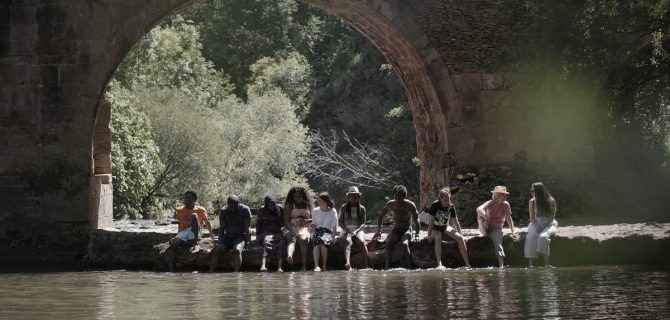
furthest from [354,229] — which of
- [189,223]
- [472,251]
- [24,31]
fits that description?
[24,31]

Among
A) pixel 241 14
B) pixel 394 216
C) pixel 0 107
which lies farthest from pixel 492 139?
pixel 241 14

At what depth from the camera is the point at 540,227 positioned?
16969mm

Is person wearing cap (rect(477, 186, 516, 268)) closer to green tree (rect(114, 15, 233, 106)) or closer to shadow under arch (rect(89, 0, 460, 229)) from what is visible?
shadow under arch (rect(89, 0, 460, 229))

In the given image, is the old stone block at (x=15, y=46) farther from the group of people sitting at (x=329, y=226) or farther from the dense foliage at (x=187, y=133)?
the dense foliage at (x=187, y=133)

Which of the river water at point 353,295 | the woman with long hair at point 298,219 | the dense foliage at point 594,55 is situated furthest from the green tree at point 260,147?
the river water at point 353,295

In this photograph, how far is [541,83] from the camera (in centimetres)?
1988

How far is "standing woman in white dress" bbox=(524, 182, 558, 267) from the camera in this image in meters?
16.7

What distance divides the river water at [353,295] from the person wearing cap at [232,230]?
655mm

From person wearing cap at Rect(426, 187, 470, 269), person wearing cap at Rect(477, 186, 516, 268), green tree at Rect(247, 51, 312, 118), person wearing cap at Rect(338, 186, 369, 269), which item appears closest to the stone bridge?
person wearing cap at Rect(338, 186, 369, 269)

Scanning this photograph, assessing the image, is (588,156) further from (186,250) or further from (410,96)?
(186,250)

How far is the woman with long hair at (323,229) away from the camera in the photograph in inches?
680

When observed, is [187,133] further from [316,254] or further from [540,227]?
[540,227]

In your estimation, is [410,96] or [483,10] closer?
[483,10]

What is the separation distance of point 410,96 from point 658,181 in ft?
33.7
